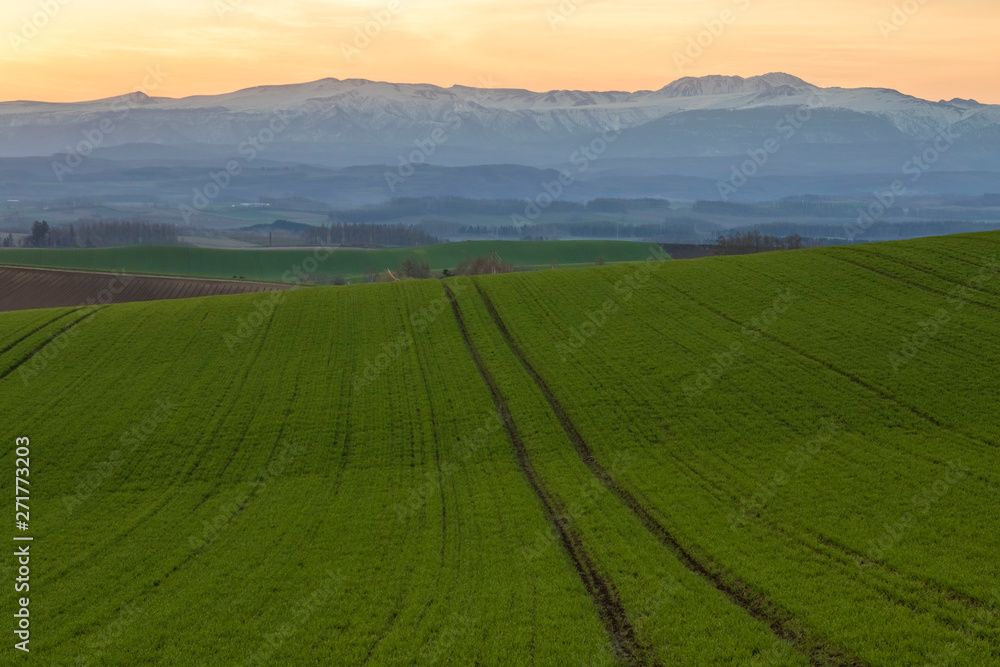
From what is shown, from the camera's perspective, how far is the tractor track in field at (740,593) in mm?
17500

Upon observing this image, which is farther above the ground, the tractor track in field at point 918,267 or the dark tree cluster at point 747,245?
the dark tree cluster at point 747,245

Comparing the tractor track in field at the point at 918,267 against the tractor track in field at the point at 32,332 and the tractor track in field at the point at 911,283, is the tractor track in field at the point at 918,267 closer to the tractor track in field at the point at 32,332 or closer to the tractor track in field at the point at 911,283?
the tractor track in field at the point at 911,283

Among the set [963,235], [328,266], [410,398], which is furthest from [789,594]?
[328,266]

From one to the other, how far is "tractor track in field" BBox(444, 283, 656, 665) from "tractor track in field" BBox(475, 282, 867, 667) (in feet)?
8.87

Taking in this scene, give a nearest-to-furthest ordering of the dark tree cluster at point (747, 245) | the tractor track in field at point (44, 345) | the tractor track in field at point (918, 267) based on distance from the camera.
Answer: the tractor track in field at point (44, 345) < the tractor track in field at point (918, 267) < the dark tree cluster at point (747, 245)

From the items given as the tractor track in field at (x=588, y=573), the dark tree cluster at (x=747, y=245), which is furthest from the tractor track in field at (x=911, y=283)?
the dark tree cluster at (x=747, y=245)

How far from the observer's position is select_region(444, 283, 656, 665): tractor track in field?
1828cm

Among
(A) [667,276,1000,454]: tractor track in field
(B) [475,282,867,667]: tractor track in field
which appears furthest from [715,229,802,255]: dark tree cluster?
(B) [475,282,867,667]: tractor track in field

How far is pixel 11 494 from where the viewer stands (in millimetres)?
32094

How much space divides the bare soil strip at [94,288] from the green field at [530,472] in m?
47.3

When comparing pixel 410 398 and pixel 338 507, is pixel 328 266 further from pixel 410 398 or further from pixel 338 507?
pixel 338 507

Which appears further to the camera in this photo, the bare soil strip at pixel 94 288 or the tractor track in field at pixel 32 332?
the bare soil strip at pixel 94 288

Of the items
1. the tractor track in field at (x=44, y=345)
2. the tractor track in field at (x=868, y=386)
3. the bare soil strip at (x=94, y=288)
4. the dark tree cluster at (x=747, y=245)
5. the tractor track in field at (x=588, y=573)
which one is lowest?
the tractor track in field at (x=588, y=573)

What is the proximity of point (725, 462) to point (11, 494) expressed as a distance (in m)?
31.7
